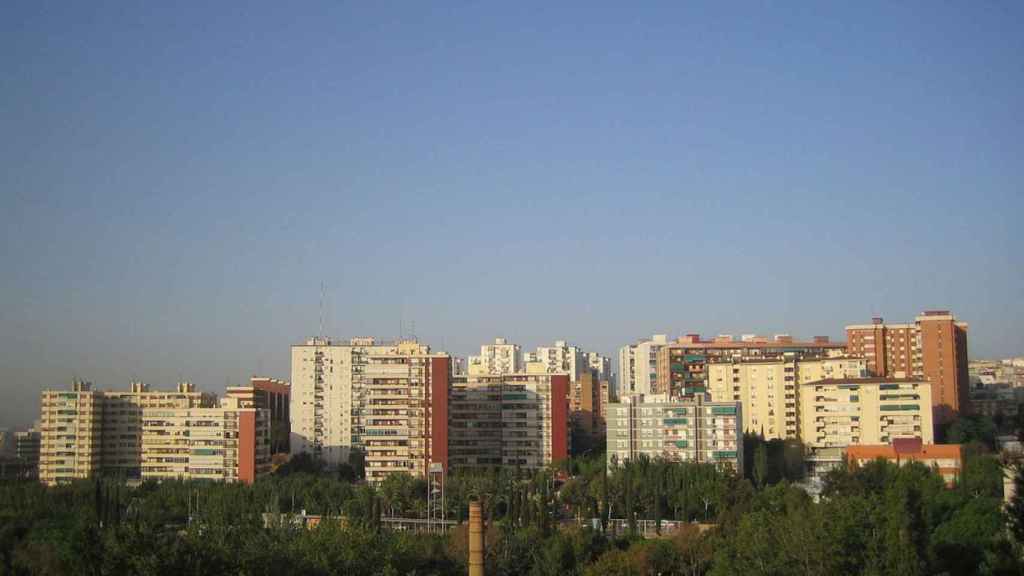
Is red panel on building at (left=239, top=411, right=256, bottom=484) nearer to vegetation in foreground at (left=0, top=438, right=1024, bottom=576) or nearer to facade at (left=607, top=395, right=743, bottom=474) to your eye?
vegetation in foreground at (left=0, top=438, right=1024, bottom=576)

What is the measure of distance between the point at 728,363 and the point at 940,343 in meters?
7.56

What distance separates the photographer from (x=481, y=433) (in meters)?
38.9

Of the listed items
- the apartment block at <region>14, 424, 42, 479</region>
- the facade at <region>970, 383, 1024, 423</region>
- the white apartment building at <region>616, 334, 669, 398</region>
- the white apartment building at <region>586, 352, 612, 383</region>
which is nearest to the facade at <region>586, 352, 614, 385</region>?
the white apartment building at <region>586, 352, 612, 383</region>

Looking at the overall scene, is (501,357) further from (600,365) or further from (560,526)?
(560,526)

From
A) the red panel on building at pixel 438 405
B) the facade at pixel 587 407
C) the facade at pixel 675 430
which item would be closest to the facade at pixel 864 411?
the facade at pixel 675 430

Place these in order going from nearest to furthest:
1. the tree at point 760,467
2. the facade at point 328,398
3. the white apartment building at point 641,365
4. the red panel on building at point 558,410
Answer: the tree at point 760,467 < the red panel on building at point 558,410 < the facade at point 328,398 < the white apartment building at point 641,365

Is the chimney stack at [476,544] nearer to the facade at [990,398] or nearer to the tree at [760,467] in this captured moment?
the tree at [760,467]

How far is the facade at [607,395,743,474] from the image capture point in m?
32.5

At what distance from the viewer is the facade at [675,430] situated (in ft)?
107

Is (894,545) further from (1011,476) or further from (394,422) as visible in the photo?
(394,422)

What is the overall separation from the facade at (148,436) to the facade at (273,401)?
1931 mm

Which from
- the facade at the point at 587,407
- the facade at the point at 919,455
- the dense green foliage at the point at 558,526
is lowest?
the dense green foliage at the point at 558,526

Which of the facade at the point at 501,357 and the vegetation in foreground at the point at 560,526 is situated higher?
the facade at the point at 501,357

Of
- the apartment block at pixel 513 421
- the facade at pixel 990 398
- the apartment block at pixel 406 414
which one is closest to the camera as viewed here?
the apartment block at pixel 406 414
